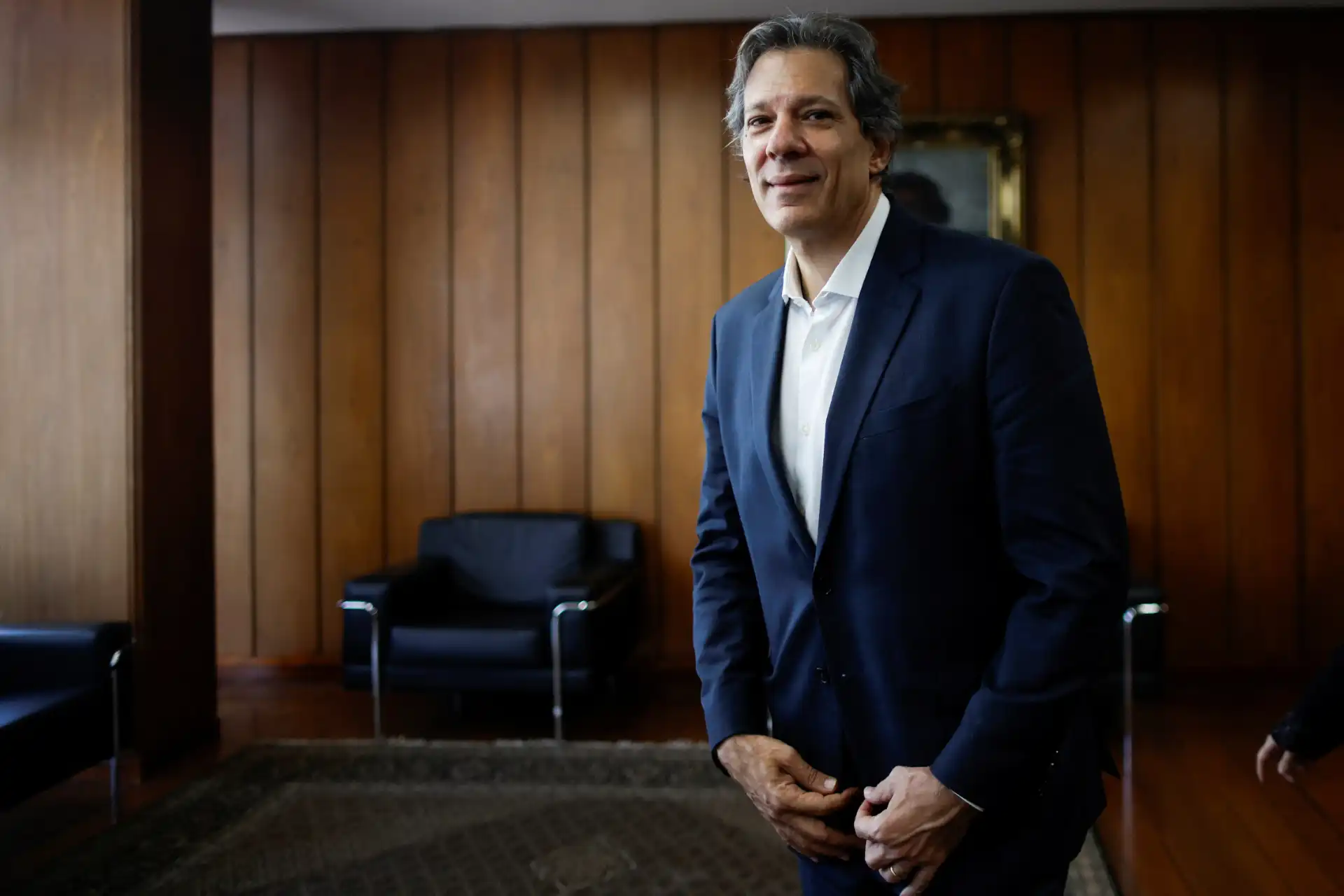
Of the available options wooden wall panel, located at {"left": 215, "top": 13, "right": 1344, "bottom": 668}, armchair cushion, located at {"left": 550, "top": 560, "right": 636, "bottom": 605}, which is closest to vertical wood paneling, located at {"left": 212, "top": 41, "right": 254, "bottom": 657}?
wooden wall panel, located at {"left": 215, "top": 13, "right": 1344, "bottom": 668}

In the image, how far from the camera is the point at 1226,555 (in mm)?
4578

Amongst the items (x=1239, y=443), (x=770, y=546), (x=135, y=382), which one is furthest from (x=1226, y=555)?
(x=135, y=382)

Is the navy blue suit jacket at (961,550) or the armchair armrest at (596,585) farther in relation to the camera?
the armchair armrest at (596,585)

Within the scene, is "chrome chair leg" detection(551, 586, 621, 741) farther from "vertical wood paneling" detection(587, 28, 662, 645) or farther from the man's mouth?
the man's mouth

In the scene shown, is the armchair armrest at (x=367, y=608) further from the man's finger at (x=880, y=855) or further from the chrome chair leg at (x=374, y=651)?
the man's finger at (x=880, y=855)

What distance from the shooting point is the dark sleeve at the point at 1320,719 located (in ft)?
4.56

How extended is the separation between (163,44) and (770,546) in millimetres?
3625

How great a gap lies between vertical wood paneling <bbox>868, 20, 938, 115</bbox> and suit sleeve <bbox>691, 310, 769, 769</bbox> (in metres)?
3.69

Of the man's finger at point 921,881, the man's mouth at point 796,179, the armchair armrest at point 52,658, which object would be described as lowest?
the armchair armrest at point 52,658

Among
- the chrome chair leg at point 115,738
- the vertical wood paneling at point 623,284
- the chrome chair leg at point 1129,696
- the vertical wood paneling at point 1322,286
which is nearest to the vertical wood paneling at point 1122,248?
the vertical wood paneling at point 1322,286

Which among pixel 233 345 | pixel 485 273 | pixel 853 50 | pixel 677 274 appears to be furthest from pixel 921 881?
pixel 233 345

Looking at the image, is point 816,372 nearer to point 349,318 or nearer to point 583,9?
point 583,9

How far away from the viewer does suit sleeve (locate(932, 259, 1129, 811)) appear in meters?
1.01

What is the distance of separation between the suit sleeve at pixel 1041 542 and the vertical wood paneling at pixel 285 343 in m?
4.36
